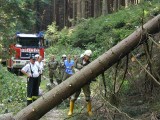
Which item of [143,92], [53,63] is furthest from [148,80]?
[53,63]

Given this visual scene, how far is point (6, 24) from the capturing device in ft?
62.9

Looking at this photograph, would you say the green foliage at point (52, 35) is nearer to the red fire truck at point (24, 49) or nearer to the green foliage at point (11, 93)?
the red fire truck at point (24, 49)

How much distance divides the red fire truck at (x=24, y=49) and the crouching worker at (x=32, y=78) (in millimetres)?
11372

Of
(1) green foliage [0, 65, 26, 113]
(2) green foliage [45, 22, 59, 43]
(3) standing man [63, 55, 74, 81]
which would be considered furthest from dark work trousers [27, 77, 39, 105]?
(2) green foliage [45, 22, 59, 43]

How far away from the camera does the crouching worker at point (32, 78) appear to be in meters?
12.5

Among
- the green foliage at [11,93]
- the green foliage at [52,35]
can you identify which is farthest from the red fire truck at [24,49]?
the green foliage at [52,35]

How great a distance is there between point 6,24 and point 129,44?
1273cm

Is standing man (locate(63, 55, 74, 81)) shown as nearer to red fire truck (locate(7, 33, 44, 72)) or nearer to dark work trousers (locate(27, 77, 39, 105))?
dark work trousers (locate(27, 77, 39, 105))

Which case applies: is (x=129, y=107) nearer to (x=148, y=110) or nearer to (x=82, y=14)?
(x=148, y=110)

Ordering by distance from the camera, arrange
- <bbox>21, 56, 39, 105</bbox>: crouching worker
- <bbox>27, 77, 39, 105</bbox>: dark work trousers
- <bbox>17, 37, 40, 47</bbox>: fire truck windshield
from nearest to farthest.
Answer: <bbox>21, 56, 39, 105</bbox>: crouching worker
<bbox>27, 77, 39, 105</bbox>: dark work trousers
<bbox>17, 37, 40, 47</bbox>: fire truck windshield

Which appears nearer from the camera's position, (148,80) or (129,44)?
(129,44)

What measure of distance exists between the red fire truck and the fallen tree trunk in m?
17.1

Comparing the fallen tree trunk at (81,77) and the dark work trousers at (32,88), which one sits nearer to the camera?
the fallen tree trunk at (81,77)

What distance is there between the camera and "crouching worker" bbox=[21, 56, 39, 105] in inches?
492
